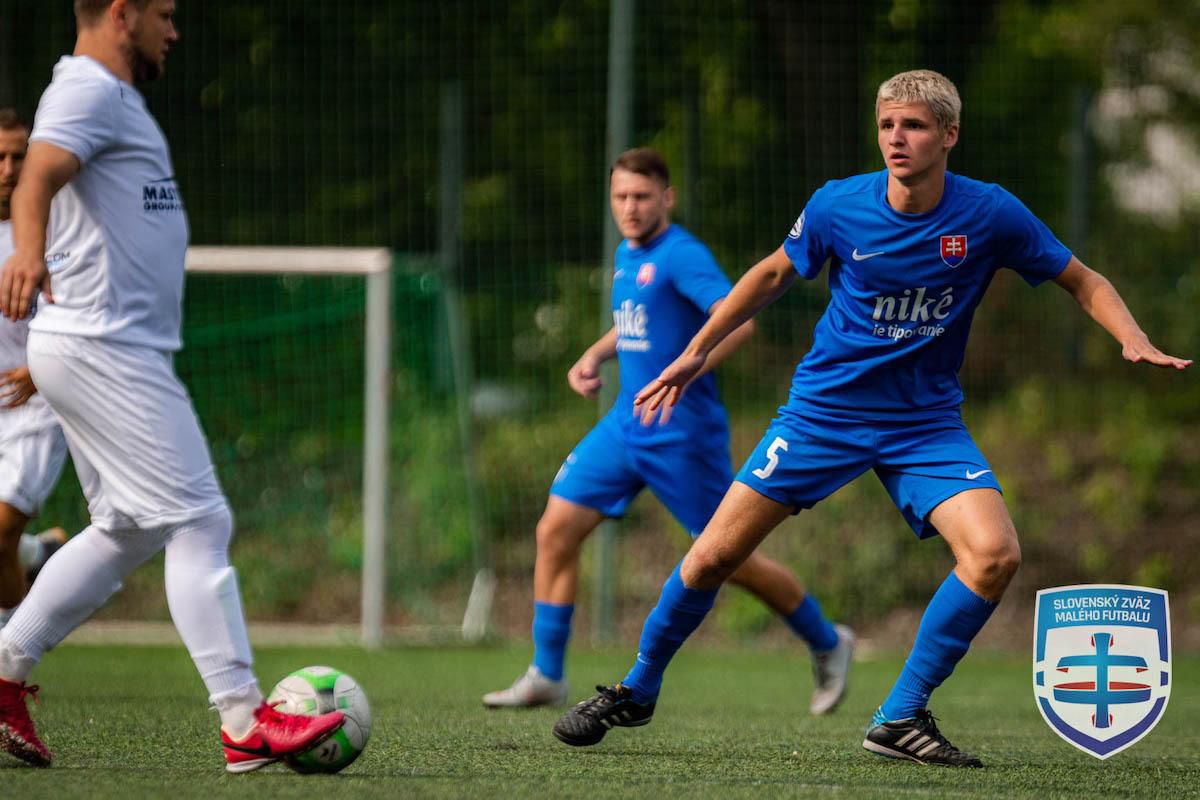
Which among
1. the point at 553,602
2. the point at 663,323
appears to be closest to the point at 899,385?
the point at 663,323

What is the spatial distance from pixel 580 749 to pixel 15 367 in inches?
104

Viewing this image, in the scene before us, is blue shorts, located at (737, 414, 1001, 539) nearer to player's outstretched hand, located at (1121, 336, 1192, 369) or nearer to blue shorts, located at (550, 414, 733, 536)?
player's outstretched hand, located at (1121, 336, 1192, 369)

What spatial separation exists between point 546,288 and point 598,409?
3.29 feet

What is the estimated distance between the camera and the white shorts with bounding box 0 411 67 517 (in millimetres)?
5992

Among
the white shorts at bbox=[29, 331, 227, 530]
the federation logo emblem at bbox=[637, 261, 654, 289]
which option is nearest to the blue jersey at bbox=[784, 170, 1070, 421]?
the federation logo emblem at bbox=[637, 261, 654, 289]

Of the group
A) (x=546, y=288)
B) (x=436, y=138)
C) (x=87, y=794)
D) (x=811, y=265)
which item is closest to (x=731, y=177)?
(x=546, y=288)

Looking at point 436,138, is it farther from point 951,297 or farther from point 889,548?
point 951,297

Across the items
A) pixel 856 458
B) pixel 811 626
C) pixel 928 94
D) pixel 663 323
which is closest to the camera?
pixel 928 94

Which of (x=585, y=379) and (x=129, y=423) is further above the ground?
(x=129, y=423)

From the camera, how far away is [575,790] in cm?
405

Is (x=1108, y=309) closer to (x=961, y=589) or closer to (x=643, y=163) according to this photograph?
(x=961, y=589)

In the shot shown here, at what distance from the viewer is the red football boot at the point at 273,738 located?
13.3 feet

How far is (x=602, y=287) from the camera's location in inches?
468

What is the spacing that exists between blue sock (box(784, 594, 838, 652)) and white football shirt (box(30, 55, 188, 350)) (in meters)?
3.23
